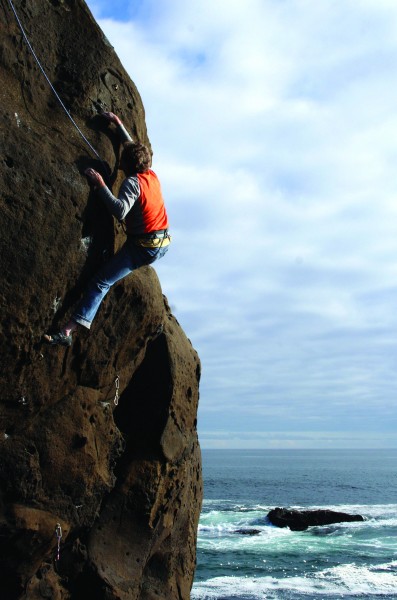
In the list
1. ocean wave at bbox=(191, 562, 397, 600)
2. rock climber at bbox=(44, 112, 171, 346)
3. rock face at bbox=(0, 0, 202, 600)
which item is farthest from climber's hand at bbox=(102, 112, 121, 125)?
ocean wave at bbox=(191, 562, 397, 600)

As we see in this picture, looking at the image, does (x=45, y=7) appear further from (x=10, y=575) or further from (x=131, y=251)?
(x=10, y=575)

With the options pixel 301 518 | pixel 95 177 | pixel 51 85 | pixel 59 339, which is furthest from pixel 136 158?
pixel 301 518

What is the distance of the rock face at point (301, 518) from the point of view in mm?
38875

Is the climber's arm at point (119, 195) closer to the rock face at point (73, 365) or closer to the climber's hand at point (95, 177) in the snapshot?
the climber's hand at point (95, 177)

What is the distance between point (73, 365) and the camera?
344 inches

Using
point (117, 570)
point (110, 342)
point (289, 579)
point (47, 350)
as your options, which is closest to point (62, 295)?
point (47, 350)

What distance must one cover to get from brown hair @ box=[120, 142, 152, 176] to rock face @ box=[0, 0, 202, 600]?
35 cm

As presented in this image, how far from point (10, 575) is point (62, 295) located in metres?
3.33

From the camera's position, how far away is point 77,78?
343 inches

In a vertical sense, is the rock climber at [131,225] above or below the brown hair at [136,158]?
below

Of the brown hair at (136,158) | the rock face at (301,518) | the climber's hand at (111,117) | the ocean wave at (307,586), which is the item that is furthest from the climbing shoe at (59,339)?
the rock face at (301,518)

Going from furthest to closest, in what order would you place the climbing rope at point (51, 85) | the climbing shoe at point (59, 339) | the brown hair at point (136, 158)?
1. the brown hair at point (136, 158)
2. the climbing rope at point (51, 85)
3. the climbing shoe at point (59, 339)

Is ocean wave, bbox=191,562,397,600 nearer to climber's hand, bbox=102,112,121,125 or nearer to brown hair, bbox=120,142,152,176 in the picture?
brown hair, bbox=120,142,152,176

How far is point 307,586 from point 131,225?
19.0 m
